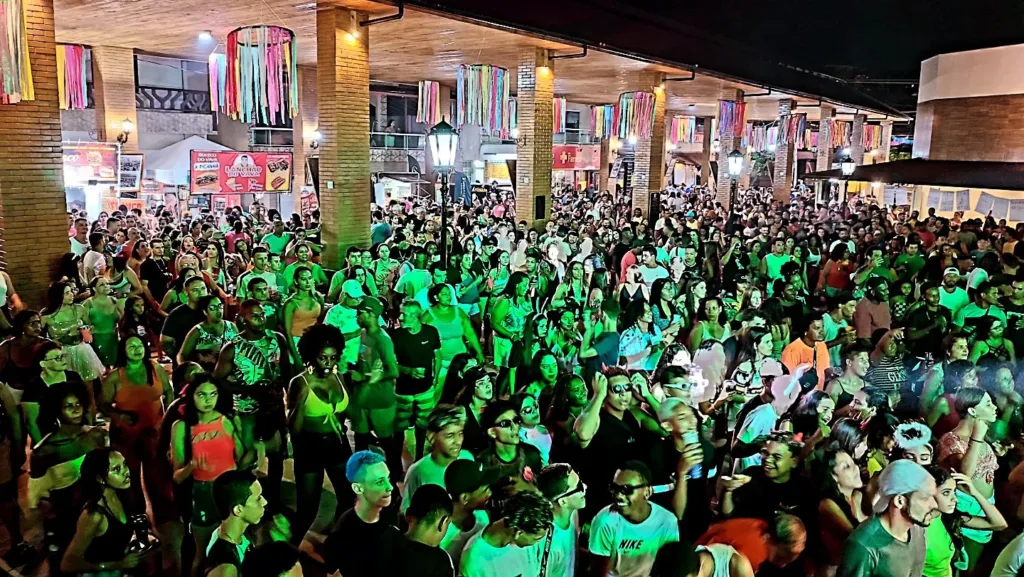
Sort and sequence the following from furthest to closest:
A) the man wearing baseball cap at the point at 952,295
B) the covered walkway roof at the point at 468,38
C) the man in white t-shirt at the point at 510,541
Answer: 1. the covered walkway roof at the point at 468,38
2. the man wearing baseball cap at the point at 952,295
3. the man in white t-shirt at the point at 510,541

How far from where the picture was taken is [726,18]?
2459 cm

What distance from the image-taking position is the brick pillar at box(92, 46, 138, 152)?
17500mm

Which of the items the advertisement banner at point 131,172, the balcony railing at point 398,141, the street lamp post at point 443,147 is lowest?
the advertisement banner at point 131,172

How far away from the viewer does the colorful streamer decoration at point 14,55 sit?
7930 millimetres

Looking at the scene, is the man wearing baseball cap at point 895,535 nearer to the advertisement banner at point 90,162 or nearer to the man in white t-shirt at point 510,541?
the man in white t-shirt at point 510,541

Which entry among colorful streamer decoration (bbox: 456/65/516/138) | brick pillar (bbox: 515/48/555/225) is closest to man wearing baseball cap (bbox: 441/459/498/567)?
colorful streamer decoration (bbox: 456/65/516/138)

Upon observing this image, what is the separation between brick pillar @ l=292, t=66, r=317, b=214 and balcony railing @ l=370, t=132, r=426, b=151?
324 inches

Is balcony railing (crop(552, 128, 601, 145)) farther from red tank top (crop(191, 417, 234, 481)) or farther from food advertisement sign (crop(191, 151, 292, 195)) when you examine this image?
red tank top (crop(191, 417, 234, 481))

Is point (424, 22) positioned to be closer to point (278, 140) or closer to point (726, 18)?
point (726, 18)

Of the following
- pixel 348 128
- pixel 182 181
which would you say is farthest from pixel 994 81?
pixel 182 181

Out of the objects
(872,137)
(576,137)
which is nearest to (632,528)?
(872,137)

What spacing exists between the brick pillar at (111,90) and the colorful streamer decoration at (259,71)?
7.61 m

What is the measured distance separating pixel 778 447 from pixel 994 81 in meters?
17.2

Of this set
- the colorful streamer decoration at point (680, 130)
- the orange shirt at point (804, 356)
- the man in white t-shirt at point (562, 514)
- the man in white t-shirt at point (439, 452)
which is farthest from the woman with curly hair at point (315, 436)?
the colorful streamer decoration at point (680, 130)
